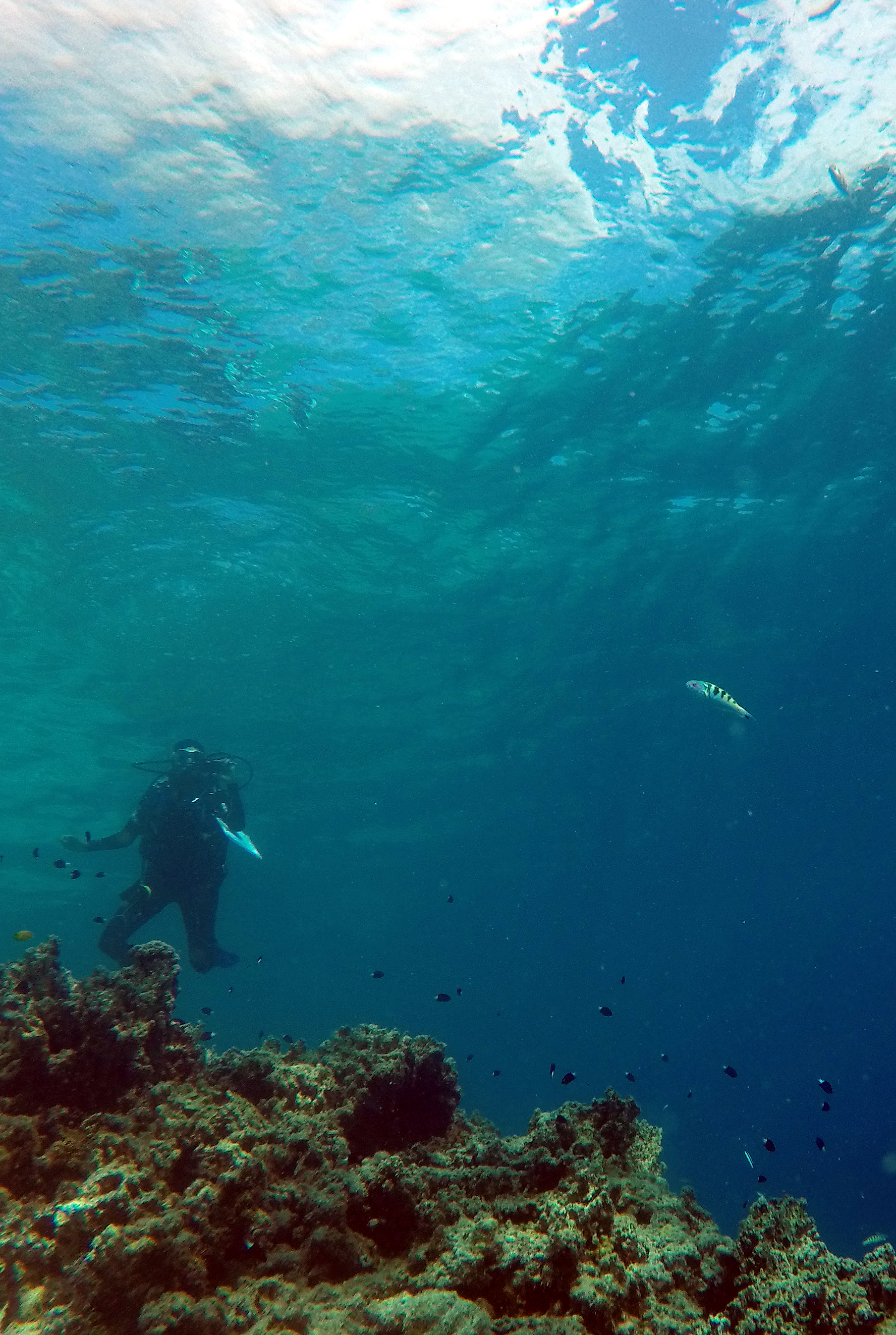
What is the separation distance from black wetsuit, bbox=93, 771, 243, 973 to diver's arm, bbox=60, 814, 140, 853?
0.03 m

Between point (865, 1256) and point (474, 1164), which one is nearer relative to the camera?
point (865, 1256)

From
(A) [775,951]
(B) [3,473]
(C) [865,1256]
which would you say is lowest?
(C) [865,1256]

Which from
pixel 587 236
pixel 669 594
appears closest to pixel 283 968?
pixel 669 594

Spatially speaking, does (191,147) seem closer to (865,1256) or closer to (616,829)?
(865,1256)

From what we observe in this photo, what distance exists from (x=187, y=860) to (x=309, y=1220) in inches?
344

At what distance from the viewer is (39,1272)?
277 centimetres

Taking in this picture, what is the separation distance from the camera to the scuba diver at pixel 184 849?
404 inches

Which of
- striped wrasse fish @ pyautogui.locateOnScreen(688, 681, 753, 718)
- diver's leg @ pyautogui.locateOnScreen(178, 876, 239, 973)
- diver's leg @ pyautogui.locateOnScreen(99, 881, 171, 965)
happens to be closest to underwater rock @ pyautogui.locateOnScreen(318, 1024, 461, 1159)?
diver's leg @ pyautogui.locateOnScreen(99, 881, 171, 965)

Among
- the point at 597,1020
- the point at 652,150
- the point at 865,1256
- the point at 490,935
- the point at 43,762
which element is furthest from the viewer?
the point at 597,1020

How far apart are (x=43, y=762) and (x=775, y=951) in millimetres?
84089

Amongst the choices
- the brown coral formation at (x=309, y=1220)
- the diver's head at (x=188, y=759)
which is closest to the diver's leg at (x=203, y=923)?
the diver's head at (x=188, y=759)

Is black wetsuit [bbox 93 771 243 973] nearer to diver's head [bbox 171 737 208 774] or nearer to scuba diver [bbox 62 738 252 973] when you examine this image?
scuba diver [bbox 62 738 252 973]

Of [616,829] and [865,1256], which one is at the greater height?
[616,829]

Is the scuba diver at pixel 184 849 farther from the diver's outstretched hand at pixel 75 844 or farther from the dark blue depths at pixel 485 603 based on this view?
the dark blue depths at pixel 485 603
